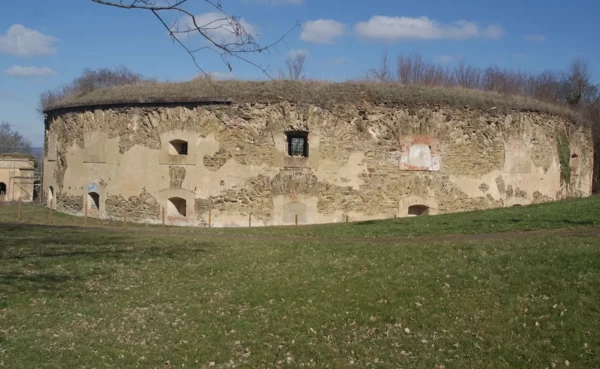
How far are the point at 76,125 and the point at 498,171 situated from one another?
15976 millimetres

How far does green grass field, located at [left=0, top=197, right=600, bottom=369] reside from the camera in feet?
21.5

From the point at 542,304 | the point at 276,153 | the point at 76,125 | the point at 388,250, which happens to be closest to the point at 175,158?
the point at 276,153

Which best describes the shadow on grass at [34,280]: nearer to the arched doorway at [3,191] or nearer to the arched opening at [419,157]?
the arched opening at [419,157]

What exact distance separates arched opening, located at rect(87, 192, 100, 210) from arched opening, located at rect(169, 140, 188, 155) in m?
3.78

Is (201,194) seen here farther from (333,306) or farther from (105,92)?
(333,306)

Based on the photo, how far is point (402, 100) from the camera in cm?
1970

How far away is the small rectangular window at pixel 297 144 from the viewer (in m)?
19.6

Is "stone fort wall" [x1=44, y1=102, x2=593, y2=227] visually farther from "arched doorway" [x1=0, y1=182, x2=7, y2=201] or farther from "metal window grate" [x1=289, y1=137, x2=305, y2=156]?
"arched doorway" [x1=0, y1=182, x2=7, y2=201]

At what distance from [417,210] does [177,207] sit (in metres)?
8.50

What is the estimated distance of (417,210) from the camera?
20016 millimetres

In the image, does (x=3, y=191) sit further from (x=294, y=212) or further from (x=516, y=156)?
(x=516, y=156)

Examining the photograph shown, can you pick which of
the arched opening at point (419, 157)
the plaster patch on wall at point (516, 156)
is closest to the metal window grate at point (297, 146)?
the arched opening at point (419, 157)

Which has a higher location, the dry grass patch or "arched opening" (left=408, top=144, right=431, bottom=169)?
the dry grass patch

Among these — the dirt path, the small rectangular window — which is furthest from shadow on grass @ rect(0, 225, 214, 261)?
the small rectangular window
